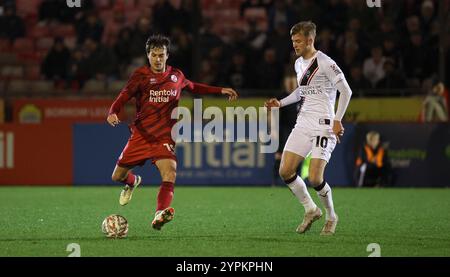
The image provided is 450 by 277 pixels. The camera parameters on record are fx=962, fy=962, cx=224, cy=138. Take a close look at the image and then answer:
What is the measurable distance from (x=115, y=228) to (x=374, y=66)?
35.7 feet

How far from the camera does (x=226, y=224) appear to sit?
35.2ft

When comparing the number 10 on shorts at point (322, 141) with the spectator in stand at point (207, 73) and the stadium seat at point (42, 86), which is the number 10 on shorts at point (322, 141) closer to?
the spectator in stand at point (207, 73)

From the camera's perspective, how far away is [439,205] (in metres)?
13.3

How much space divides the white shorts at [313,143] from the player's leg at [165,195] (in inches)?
49.0

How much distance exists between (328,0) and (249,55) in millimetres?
2054

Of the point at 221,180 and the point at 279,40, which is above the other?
the point at 279,40

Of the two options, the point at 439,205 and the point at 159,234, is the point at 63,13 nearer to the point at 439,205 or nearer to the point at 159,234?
the point at 439,205

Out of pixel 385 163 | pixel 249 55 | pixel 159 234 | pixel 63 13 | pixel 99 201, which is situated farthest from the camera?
pixel 63 13

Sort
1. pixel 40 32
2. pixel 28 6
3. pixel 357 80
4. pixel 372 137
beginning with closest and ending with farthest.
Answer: pixel 372 137 < pixel 357 80 < pixel 40 32 < pixel 28 6

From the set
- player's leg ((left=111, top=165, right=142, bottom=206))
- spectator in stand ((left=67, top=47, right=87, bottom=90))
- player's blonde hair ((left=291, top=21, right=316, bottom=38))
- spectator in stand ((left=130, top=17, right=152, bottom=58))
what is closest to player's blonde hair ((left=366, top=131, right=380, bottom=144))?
spectator in stand ((left=130, top=17, right=152, bottom=58))

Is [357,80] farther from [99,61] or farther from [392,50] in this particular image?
[99,61]

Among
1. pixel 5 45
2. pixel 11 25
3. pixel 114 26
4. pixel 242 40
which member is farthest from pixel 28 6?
pixel 242 40

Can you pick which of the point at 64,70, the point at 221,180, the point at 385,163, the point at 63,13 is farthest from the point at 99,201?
the point at 63,13

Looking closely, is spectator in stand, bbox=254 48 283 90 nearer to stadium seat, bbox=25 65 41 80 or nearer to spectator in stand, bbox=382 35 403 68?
spectator in stand, bbox=382 35 403 68
